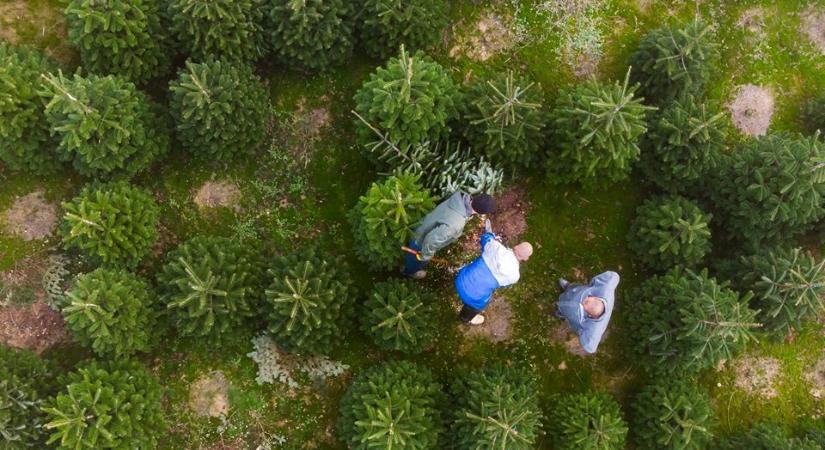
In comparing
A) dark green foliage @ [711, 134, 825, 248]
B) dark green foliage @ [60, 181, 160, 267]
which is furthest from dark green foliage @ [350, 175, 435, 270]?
dark green foliage @ [711, 134, 825, 248]

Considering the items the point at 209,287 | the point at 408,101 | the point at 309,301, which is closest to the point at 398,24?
the point at 408,101

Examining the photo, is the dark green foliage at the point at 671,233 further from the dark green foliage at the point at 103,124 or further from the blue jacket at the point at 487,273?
the dark green foliage at the point at 103,124

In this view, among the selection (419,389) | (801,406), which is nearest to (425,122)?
(419,389)

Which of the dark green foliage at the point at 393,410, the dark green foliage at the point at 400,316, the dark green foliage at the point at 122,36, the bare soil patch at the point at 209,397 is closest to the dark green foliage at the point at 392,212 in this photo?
the dark green foliage at the point at 400,316

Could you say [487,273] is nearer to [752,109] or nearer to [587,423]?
[587,423]

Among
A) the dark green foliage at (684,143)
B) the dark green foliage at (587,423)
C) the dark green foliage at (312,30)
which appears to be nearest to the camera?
the dark green foliage at (587,423)

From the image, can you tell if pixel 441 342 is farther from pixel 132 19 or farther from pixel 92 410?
pixel 132 19

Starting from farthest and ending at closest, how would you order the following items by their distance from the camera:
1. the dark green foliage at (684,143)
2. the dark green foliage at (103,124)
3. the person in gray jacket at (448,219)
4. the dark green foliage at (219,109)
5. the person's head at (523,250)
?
1. the dark green foliage at (684,143)
2. the dark green foliage at (219,109)
3. the dark green foliage at (103,124)
4. the person in gray jacket at (448,219)
5. the person's head at (523,250)
